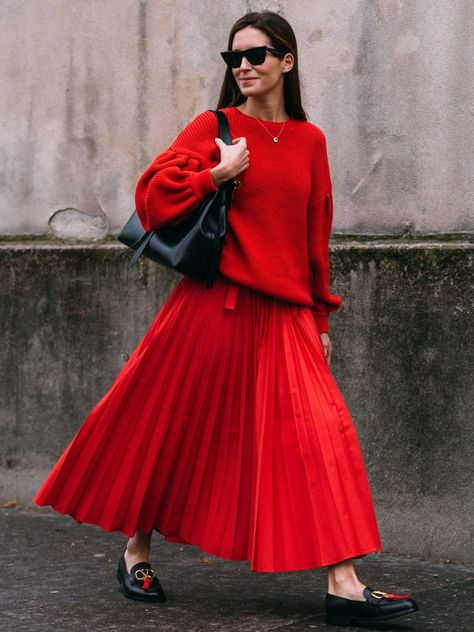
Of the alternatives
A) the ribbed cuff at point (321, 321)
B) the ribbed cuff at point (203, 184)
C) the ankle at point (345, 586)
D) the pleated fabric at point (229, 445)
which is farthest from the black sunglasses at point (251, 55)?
the ankle at point (345, 586)

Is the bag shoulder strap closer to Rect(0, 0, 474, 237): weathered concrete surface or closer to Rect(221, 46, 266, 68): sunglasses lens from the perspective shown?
Rect(221, 46, 266, 68): sunglasses lens

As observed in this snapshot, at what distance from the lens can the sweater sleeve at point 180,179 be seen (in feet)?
14.1

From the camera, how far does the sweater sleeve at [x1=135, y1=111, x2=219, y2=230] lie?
14.1 feet

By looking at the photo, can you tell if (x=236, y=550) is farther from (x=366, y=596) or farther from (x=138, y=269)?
(x=138, y=269)

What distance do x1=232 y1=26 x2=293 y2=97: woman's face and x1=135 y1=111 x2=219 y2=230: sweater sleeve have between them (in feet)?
0.53

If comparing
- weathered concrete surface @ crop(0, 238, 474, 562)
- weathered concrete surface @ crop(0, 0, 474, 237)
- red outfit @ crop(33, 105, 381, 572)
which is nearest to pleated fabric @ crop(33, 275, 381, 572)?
red outfit @ crop(33, 105, 381, 572)

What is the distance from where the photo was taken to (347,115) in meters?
5.72

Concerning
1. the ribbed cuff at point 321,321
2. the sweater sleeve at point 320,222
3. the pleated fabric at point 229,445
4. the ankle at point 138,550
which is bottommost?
the ankle at point 138,550

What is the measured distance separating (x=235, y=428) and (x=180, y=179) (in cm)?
87

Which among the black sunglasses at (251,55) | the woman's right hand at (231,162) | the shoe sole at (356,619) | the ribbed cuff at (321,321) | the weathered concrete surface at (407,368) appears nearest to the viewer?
the shoe sole at (356,619)

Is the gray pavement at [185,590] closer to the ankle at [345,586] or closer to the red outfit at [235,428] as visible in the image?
the ankle at [345,586]

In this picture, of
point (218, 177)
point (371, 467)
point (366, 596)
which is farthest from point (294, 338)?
point (371, 467)

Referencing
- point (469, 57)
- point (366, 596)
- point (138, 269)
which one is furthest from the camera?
point (138, 269)

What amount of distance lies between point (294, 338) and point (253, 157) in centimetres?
63
